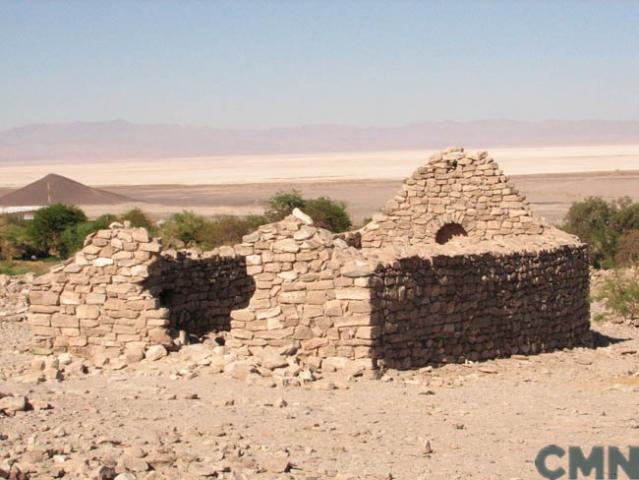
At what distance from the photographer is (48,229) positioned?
109ft

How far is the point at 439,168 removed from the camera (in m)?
16.3

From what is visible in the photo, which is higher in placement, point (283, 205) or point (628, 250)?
point (283, 205)

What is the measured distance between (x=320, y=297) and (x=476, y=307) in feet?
7.19

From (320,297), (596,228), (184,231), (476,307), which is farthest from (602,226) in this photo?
(320,297)

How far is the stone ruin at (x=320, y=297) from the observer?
11.8 m

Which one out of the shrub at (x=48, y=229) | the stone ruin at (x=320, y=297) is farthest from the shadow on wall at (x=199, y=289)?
the shrub at (x=48, y=229)

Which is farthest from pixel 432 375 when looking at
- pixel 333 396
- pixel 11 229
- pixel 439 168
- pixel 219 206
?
pixel 219 206

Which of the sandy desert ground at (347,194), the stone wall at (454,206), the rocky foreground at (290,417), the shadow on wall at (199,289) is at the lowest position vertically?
the sandy desert ground at (347,194)

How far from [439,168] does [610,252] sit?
13.8 m

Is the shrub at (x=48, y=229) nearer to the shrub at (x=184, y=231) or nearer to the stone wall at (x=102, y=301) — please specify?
the shrub at (x=184, y=231)

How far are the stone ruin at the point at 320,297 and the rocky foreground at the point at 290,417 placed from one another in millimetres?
366

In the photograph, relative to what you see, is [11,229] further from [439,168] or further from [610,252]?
[439,168]

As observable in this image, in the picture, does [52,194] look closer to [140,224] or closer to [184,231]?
[140,224]

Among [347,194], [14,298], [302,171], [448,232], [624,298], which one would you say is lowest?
[302,171]
